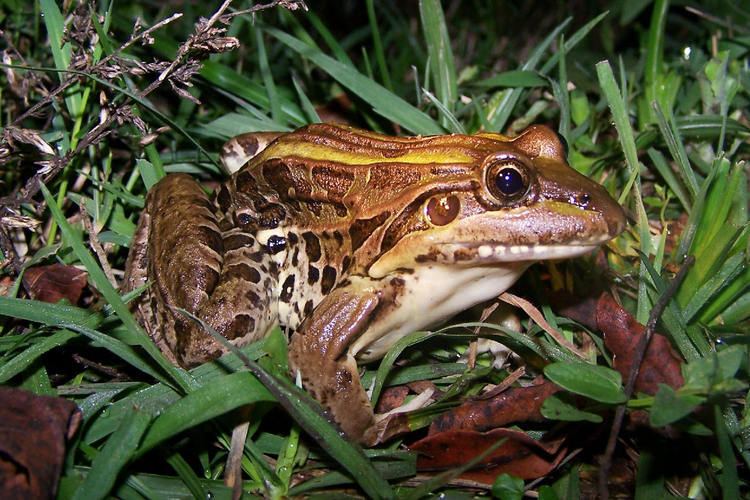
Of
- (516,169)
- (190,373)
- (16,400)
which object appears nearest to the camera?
(16,400)

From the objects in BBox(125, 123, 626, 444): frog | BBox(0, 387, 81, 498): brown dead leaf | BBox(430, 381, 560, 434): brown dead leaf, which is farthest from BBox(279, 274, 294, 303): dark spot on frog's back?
BBox(0, 387, 81, 498): brown dead leaf

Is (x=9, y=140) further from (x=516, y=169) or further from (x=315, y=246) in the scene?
(x=516, y=169)

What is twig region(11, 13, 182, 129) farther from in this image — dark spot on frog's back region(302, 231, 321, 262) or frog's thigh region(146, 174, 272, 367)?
dark spot on frog's back region(302, 231, 321, 262)

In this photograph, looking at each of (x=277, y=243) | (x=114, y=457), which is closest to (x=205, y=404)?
(x=114, y=457)

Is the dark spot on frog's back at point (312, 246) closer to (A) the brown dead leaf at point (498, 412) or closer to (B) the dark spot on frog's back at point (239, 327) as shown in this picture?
(B) the dark spot on frog's back at point (239, 327)

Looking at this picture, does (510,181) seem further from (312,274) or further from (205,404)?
(205,404)

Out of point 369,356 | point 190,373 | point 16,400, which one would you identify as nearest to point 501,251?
point 369,356
